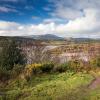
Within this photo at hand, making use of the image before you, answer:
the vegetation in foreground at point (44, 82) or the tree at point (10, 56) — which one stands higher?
the tree at point (10, 56)

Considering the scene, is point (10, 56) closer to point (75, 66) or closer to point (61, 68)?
point (61, 68)

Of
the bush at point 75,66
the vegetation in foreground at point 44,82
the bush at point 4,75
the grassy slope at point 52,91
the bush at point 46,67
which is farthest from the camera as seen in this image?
the bush at point 75,66

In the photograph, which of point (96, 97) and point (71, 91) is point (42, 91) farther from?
point (96, 97)

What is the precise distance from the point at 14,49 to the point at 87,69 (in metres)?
10.3

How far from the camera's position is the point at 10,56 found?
1088 inches

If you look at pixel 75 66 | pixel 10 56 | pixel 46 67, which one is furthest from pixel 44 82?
pixel 10 56

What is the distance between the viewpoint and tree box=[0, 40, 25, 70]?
26645 millimetres

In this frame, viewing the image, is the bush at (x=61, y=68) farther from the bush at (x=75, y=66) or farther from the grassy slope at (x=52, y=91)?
the grassy slope at (x=52, y=91)

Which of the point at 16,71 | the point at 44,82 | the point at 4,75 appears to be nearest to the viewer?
the point at 44,82

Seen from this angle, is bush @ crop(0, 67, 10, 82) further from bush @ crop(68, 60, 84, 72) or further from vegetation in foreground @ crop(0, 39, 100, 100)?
bush @ crop(68, 60, 84, 72)

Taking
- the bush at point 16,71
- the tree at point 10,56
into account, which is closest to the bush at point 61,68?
the bush at point 16,71

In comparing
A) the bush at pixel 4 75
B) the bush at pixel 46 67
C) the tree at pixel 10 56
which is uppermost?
the tree at pixel 10 56

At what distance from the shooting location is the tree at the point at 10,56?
2665cm

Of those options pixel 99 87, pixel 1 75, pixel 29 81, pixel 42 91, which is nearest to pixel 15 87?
pixel 29 81
